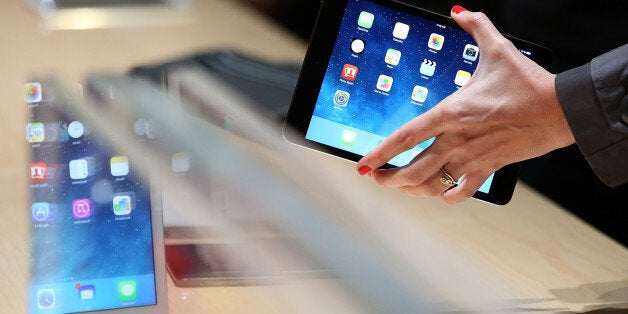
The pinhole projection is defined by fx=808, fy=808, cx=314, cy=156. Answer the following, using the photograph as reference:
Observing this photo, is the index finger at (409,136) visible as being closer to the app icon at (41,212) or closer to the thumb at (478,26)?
the thumb at (478,26)

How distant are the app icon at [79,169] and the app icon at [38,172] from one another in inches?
1.1

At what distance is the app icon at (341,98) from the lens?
0.95 metres

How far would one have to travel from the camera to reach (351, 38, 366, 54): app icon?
95cm

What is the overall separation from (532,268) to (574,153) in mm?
429

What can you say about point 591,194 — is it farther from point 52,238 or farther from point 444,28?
point 52,238

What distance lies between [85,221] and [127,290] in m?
0.09

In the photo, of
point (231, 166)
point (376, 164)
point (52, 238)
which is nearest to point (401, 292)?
point (376, 164)

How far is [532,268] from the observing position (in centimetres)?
105

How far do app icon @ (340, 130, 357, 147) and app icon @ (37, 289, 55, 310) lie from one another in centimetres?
36

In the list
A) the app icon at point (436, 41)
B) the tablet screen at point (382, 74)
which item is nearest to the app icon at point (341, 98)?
the tablet screen at point (382, 74)

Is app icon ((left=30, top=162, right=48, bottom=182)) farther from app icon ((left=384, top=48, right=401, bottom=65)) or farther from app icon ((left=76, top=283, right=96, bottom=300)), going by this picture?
app icon ((left=384, top=48, right=401, bottom=65))

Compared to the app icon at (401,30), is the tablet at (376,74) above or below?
below

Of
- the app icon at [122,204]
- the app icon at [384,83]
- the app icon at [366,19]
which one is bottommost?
the app icon at [122,204]

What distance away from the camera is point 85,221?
0.86m
